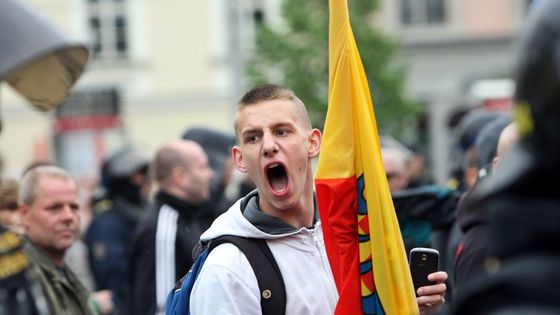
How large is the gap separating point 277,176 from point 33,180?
2.62 m

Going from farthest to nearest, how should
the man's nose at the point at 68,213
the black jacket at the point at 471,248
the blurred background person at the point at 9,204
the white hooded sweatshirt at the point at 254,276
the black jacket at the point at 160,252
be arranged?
the blurred background person at the point at 9,204 < the black jacket at the point at 160,252 < the man's nose at the point at 68,213 < the black jacket at the point at 471,248 < the white hooded sweatshirt at the point at 254,276

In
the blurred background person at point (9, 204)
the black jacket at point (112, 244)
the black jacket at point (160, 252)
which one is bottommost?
the black jacket at point (112, 244)

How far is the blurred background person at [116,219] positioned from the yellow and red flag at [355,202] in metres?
5.00

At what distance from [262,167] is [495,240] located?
240 centimetres

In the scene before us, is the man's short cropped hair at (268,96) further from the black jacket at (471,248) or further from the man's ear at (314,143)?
the black jacket at (471,248)

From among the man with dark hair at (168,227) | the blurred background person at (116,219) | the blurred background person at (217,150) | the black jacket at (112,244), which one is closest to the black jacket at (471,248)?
the man with dark hair at (168,227)

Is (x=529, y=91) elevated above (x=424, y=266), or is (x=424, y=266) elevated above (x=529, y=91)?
(x=529, y=91)

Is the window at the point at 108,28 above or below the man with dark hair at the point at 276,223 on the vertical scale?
below

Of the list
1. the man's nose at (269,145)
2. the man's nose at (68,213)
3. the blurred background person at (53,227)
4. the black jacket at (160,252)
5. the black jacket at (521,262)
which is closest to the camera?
the black jacket at (521,262)

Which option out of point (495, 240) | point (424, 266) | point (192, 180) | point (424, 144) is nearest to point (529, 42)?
point (495, 240)

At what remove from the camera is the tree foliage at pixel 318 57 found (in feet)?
83.8

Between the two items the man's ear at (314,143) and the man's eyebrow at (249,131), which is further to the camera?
the man's ear at (314,143)

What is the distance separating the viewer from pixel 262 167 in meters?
4.36

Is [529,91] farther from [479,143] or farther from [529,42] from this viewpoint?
[479,143]
